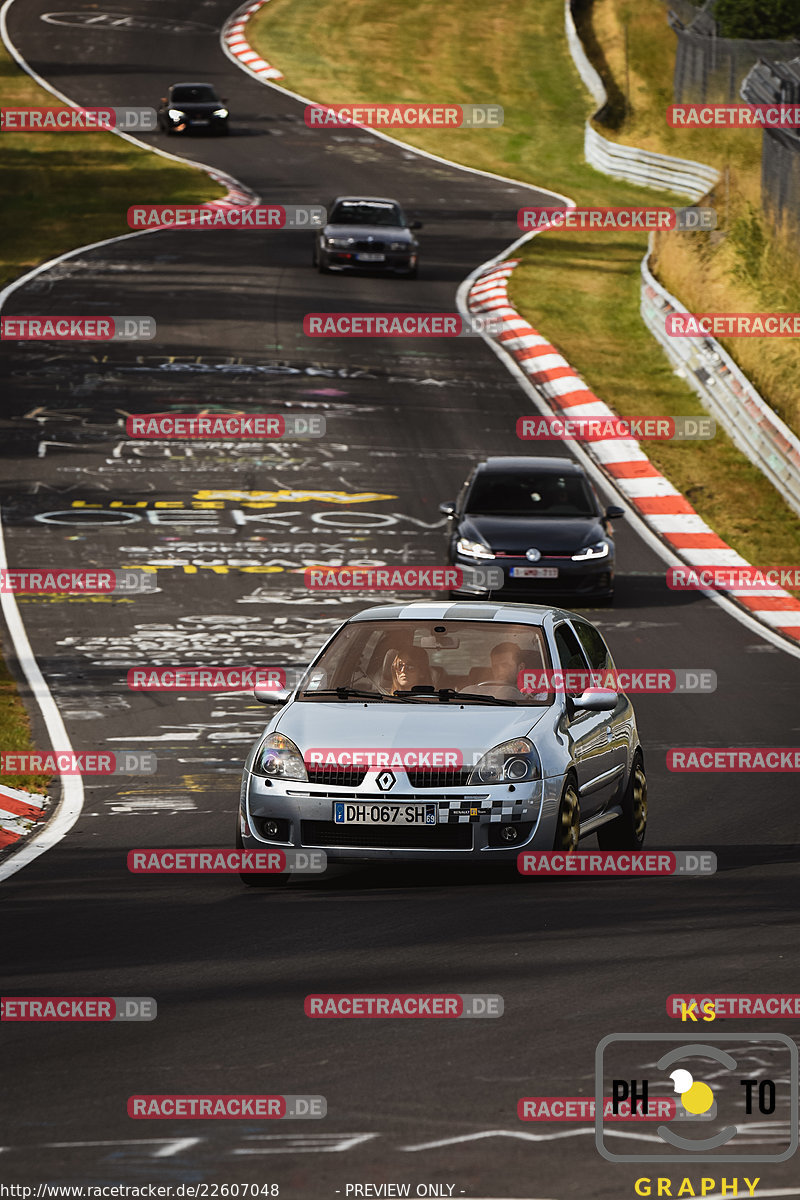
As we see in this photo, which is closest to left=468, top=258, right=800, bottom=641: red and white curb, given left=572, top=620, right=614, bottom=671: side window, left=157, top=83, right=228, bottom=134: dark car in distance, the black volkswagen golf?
the black volkswagen golf

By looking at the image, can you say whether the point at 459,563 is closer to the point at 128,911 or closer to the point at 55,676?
the point at 55,676

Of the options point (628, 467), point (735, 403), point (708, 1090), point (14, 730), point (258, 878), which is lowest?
point (628, 467)

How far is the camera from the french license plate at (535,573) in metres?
21.3

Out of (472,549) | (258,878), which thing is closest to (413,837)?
(258,878)

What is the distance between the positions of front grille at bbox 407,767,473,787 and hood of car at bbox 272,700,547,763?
0.07 metres

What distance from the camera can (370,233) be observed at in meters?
39.0

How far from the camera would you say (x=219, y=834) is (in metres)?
12.4

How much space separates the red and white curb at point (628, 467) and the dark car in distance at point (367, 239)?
5.14 feet

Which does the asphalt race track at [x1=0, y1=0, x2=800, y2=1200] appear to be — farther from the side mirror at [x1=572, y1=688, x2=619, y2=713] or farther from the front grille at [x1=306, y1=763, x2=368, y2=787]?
the side mirror at [x1=572, y1=688, x2=619, y2=713]

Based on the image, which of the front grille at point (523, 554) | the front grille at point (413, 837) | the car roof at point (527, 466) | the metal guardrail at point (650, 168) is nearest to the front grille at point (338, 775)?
the front grille at point (413, 837)

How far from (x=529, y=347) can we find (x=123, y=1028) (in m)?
28.2

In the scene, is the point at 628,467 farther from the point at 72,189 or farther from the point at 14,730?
the point at 72,189

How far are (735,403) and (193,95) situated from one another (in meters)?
31.1

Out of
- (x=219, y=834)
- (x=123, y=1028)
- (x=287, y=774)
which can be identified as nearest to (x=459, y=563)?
(x=219, y=834)
